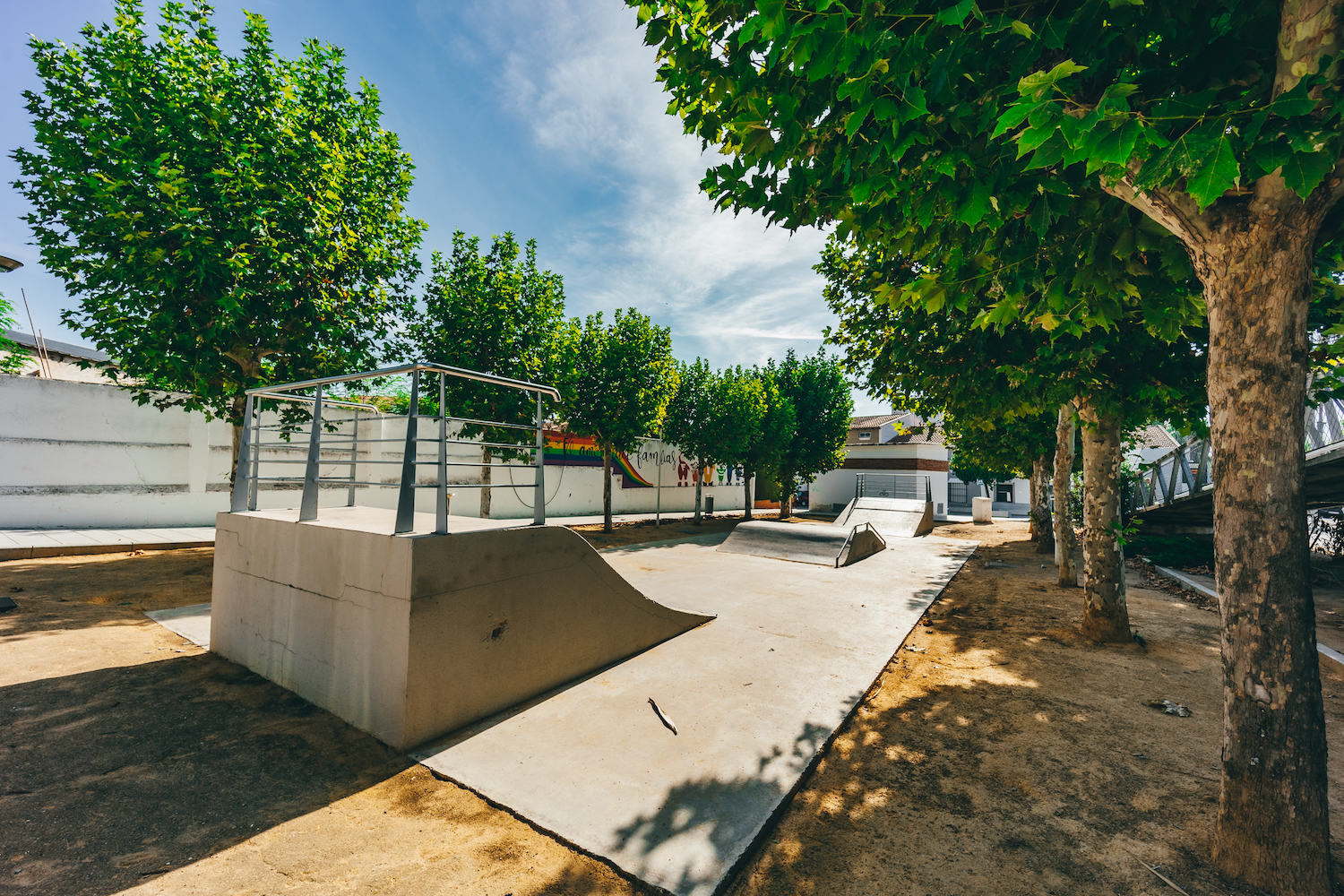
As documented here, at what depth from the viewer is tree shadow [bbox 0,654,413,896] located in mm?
2506

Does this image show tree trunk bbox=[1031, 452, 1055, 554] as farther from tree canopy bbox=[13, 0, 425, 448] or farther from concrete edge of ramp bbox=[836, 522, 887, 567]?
tree canopy bbox=[13, 0, 425, 448]

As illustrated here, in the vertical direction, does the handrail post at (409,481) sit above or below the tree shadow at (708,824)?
above

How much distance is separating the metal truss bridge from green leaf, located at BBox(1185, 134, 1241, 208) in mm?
6450

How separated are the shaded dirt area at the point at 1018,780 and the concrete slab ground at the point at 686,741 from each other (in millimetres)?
223

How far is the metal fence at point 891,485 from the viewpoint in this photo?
3425 cm

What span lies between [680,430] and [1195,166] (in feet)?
64.5

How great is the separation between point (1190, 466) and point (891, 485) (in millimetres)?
22347

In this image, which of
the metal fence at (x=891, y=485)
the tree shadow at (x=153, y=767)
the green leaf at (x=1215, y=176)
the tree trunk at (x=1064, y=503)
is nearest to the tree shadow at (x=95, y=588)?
the tree shadow at (x=153, y=767)

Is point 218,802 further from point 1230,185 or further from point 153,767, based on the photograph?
point 1230,185

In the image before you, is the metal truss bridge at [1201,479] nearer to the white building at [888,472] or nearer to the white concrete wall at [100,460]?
the white building at [888,472]

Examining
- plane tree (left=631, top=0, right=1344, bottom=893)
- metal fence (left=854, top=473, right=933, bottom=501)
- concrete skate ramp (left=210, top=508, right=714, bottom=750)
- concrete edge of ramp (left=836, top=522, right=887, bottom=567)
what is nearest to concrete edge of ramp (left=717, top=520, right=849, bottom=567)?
concrete edge of ramp (left=836, top=522, right=887, bottom=567)

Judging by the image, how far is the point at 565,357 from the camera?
16.1 metres

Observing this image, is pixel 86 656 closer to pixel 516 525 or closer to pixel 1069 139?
pixel 516 525

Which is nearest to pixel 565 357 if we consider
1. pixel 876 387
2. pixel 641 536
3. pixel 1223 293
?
pixel 641 536
